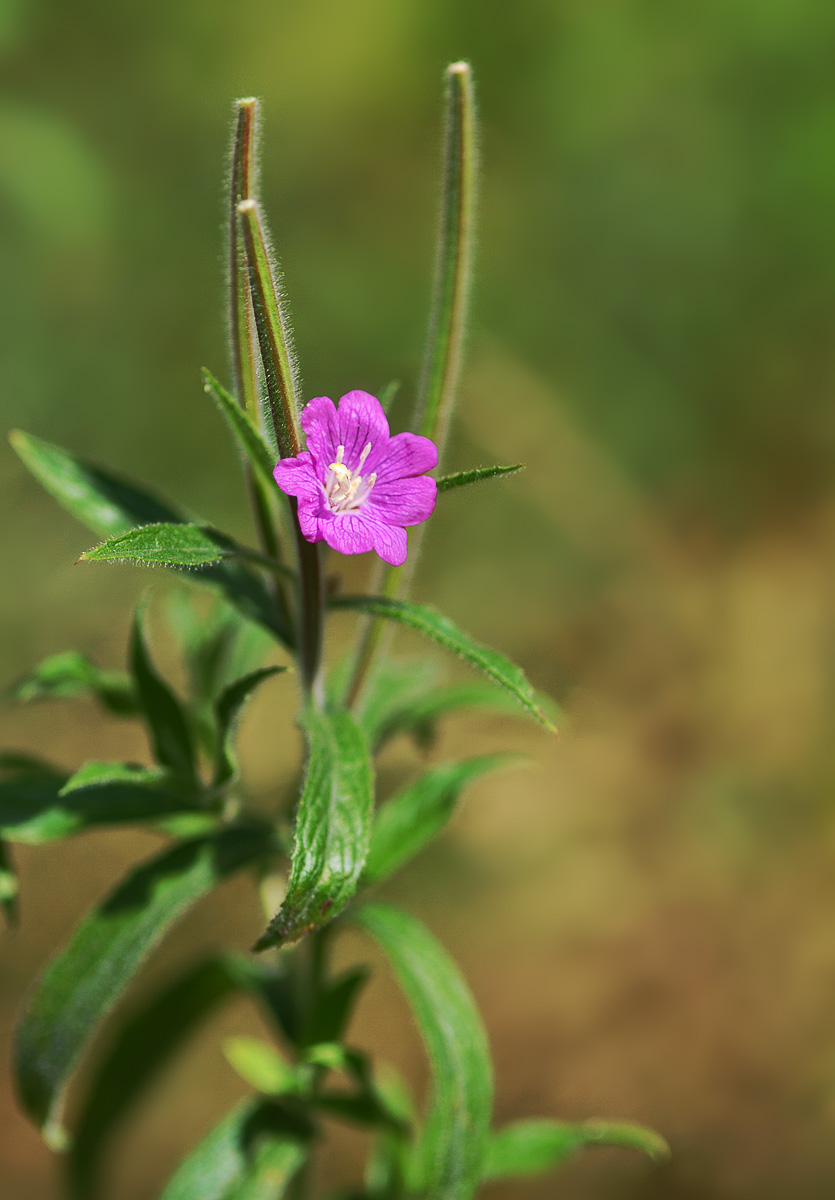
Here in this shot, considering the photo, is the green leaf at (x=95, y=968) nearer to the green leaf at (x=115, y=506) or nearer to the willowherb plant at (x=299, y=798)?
the willowherb plant at (x=299, y=798)

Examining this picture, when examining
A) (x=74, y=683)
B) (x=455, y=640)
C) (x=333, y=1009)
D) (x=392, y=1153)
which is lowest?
(x=392, y=1153)

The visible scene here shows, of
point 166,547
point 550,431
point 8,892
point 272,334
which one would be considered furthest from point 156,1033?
point 550,431

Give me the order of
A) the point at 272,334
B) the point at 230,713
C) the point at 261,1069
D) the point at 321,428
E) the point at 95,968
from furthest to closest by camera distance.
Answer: the point at 261,1069
the point at 95,968
the point at 230,713
the point at 321,428
the point at 272,334

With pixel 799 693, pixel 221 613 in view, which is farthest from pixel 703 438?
pixel 221 613

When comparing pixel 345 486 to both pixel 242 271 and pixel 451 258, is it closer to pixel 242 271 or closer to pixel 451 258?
pixel 242 271

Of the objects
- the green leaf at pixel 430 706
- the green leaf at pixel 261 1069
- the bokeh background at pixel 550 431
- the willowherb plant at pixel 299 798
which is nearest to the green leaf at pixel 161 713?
the willowherb plant at pixel 299 798
